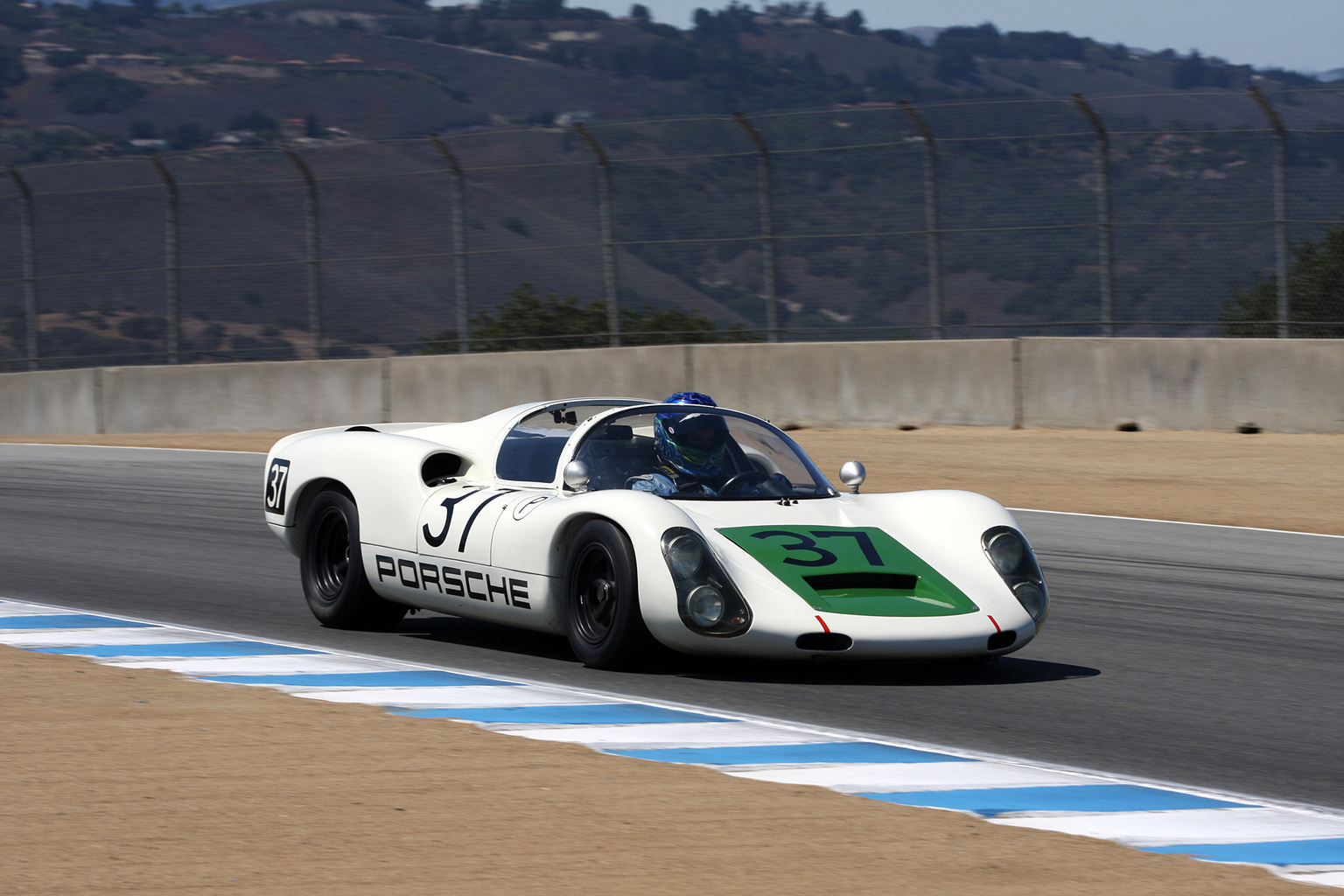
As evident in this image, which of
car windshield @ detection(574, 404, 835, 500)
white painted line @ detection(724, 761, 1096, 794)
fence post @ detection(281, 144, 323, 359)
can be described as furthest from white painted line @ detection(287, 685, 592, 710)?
fence post @ detection(281, 144, 323, 359)

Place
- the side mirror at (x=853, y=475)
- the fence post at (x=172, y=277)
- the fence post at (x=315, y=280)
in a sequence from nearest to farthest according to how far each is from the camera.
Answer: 1. the side mirror at (x=853, y=475)
2. the fence post at (x=315, y=280)
3. the fence post at (x=172, y=277)

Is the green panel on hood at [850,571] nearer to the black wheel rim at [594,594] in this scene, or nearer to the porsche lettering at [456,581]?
the black wheel rim at [594,594]

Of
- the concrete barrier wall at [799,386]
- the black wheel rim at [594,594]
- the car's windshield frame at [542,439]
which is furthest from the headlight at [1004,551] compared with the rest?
the concrete barrier wall at [799,386]

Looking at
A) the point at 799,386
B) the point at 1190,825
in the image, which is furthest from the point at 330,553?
the point at 799,386

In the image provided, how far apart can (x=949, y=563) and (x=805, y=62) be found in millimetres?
143030

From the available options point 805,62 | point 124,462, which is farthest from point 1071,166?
point 805,62

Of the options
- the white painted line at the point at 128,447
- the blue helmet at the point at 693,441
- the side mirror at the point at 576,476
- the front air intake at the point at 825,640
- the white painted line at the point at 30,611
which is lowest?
the white painted line at the point at 30,611

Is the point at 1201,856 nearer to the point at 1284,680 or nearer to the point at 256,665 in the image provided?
the point at 1284,680

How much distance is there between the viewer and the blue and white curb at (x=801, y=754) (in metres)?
4.71

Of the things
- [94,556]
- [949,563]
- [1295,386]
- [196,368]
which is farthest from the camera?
[196,368]

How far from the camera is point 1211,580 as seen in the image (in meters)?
9.88

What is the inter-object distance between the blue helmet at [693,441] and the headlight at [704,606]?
102 cm

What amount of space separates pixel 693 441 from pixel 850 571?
1.10 meters

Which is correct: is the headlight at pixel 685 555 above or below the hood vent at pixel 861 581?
above
